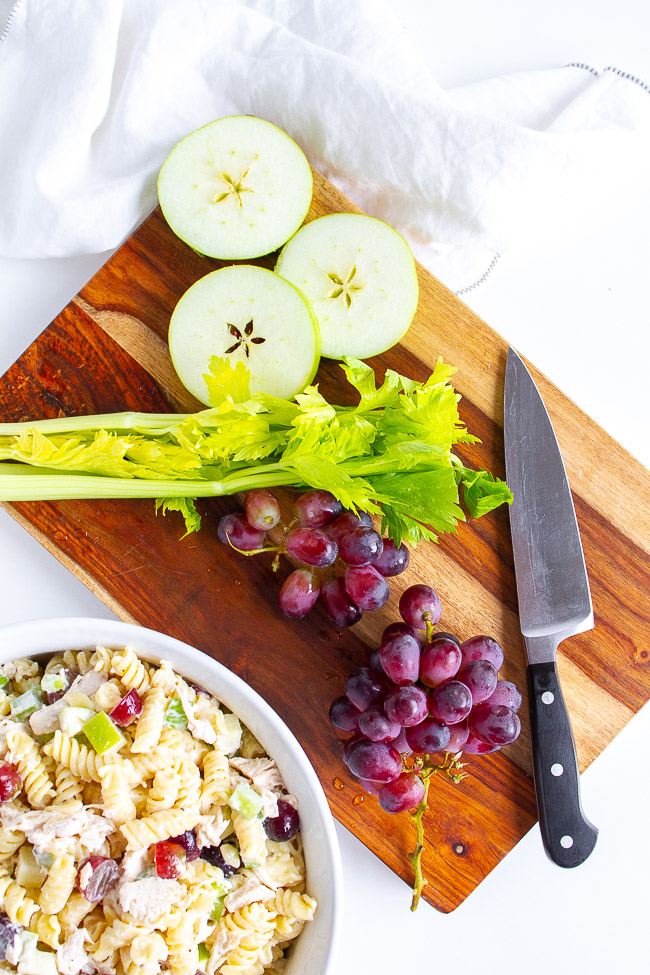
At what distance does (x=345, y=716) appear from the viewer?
205cm

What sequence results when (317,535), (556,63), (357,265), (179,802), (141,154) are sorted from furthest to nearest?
(556,63) < (141,154) < (357,265) < (317,535) < (179,802)

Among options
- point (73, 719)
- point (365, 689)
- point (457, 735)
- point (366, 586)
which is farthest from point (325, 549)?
point (73, 719)

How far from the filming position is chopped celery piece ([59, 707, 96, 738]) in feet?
5.89

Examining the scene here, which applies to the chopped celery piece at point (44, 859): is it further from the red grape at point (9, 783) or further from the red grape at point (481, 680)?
the red grape at point (481, 680)

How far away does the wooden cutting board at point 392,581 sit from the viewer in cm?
221

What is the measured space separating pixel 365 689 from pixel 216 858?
0.53 metres

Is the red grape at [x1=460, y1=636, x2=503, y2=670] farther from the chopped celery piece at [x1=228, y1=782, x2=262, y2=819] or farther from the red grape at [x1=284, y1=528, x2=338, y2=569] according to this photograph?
the chopped celery piece at [x1=228, y1=782, x2=262, y2=819]

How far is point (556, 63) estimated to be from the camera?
258cm

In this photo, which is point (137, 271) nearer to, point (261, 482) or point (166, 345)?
point (166, 345)

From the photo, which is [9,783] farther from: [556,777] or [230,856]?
[556,777]

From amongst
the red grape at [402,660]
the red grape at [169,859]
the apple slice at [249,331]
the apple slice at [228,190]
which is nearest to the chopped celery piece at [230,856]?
the red grape at [169,859]

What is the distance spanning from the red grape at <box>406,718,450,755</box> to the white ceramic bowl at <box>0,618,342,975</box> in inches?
10.9

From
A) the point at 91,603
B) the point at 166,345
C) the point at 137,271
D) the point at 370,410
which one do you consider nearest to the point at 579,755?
the point at 370,410

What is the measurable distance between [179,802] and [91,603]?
2.36ft
